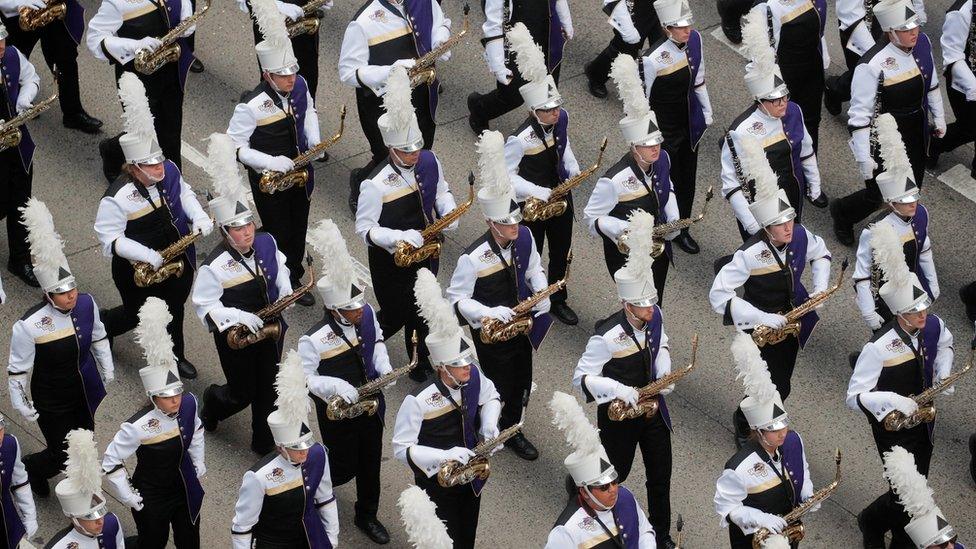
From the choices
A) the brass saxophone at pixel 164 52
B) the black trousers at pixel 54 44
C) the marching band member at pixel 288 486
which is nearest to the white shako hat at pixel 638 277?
the marching band member at pixel 288 486

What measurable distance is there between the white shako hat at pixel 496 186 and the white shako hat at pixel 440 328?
114 cm

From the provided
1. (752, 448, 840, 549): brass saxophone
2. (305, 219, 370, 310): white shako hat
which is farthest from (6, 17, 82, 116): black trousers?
(752, 448, 840, 549): brass saxophone

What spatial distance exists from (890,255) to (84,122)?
6.97m

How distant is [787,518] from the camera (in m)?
14.1

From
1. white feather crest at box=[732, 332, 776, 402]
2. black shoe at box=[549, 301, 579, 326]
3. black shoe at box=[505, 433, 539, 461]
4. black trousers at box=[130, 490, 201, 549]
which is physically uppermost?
white feather crest at box=[732, 332, 776, 402]

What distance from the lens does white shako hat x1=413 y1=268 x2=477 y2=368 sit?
14.0m

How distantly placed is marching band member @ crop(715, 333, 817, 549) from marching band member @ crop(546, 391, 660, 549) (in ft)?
2.33

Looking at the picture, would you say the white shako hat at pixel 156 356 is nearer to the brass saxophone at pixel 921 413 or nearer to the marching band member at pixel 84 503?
the marching band member at pixel 84 503

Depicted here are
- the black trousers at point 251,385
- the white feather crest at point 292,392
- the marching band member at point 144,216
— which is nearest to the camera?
the white feather crest at point 292,392

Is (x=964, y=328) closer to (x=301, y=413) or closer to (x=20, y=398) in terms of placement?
(x=301, y=413)

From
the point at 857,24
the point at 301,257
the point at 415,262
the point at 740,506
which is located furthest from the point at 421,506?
the point at 857,24

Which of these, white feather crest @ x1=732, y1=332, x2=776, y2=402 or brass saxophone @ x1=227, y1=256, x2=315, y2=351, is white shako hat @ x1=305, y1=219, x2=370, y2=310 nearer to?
brass saxophone @ x1=227, y1=256, x2=315, y2=351

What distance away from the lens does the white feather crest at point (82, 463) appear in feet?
43.0

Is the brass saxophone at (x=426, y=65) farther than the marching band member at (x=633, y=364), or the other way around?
the brass saxophone at (x=426, y=65)
